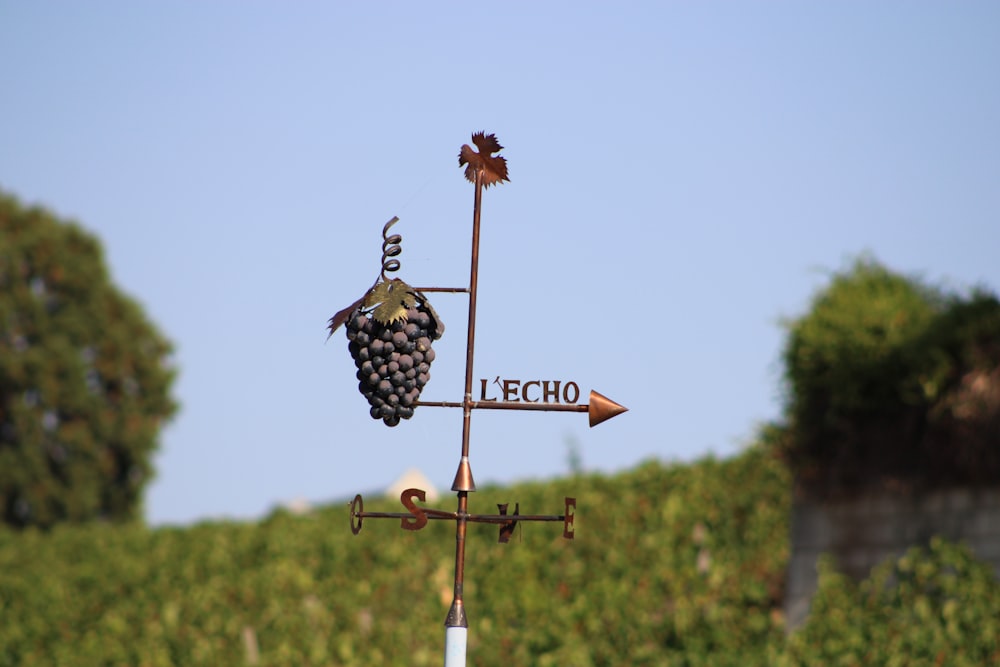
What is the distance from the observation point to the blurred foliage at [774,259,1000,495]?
6.91 metres

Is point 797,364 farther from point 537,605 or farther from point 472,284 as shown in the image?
point 472,284

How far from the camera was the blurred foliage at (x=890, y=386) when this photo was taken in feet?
22.7

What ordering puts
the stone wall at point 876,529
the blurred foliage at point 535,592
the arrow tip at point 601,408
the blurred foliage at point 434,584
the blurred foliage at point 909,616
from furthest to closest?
the blurred foliage at point 434,584, the blurred foliage at point 535,592, the stone wall at point 876,529, the blurred foliage at point 909,616, the arrow tip at point 601,408

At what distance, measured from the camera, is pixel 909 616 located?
7008 mm

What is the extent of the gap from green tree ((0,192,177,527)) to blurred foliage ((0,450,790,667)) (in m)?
10.2

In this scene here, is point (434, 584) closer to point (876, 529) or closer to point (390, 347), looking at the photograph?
point (876, 529)

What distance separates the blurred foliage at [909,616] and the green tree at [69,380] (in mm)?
19206

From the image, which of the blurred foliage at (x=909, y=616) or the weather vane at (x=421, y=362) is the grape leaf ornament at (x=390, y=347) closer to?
the weather vane at (x=421, y=362)

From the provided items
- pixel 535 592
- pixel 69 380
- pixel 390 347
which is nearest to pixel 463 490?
pixel 390 347

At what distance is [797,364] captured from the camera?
7840mm

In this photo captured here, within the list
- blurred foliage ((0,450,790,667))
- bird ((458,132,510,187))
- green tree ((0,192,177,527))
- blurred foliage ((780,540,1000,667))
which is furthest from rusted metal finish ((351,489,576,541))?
green tree ((0,192,177,527))

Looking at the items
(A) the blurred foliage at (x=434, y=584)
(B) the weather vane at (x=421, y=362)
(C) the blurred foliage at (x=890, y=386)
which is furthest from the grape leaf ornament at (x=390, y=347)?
(A) the blurred foliage at (x=434, y=584)

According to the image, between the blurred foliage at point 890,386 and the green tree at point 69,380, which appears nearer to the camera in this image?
the blurred foliage at point 890,386

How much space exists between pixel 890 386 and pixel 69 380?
19.6 m
